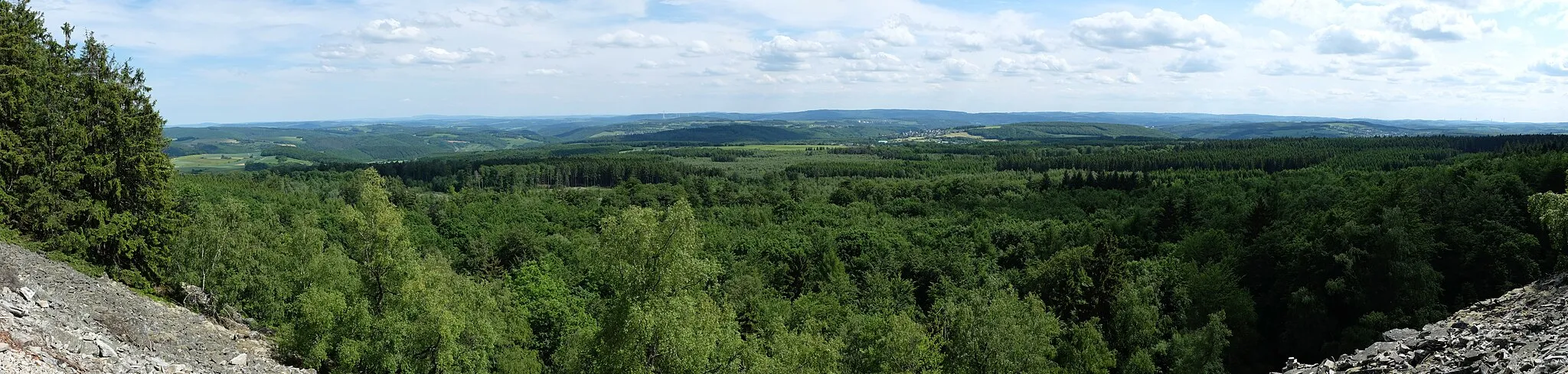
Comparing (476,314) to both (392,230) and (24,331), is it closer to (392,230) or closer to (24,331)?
(392,230)

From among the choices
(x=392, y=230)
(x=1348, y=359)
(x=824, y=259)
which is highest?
(x=392, y=230)

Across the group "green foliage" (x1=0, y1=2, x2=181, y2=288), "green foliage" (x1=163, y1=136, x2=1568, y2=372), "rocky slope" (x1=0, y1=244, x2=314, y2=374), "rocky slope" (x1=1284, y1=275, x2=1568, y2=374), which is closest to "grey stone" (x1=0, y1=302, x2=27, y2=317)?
"rocky slope" (x1=0, y1=244, x2=314, y2=374)

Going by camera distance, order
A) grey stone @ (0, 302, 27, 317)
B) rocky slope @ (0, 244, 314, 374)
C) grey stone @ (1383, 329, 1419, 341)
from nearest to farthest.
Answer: rocky slope @ (0, 244, 314, 374) < grey stone @ (0, 302, 27, 317) < grey stone @ (1383, 329, 1419, 341)

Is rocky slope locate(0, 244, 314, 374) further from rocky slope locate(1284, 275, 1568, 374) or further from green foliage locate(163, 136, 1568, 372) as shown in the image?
rocky slope locate(1284, 275, 1568, 374)

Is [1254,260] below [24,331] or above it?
below

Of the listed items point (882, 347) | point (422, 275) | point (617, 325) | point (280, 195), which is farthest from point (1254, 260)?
point (280, 195)

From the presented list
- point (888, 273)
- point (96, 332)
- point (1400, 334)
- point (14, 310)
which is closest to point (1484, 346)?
point (1400, 334)
